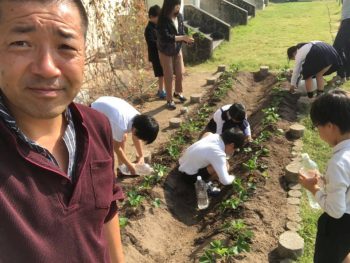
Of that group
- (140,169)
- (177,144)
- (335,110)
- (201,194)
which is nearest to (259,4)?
(177,144)

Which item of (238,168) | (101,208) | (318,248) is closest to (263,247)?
(318,248)

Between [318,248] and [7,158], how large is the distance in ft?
8.07

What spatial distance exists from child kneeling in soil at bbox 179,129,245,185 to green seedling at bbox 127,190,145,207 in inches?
32.3

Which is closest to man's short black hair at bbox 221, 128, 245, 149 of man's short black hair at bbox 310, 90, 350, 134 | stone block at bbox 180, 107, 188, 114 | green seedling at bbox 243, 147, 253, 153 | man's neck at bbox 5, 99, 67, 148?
green seedling at bbox 243, 147, 253, 153

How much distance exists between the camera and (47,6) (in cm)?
103

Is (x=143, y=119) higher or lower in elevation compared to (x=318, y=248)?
higher

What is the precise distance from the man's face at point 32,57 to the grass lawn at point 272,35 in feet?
28.6

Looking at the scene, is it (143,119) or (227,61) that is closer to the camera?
(143,119)

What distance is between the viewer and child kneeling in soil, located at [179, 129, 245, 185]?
4.50m

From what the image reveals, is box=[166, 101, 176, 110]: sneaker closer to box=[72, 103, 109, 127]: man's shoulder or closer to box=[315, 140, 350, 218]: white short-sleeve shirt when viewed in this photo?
box=[315, 140, 350, 218]: white short-sleeve shirt

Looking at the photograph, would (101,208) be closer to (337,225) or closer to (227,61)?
(337,225)

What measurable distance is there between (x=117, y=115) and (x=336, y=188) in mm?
2613

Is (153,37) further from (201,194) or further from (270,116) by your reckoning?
(201,194)

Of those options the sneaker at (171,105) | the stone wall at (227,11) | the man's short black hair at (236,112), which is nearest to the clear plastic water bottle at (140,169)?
the man's short black hair at (236,112)
